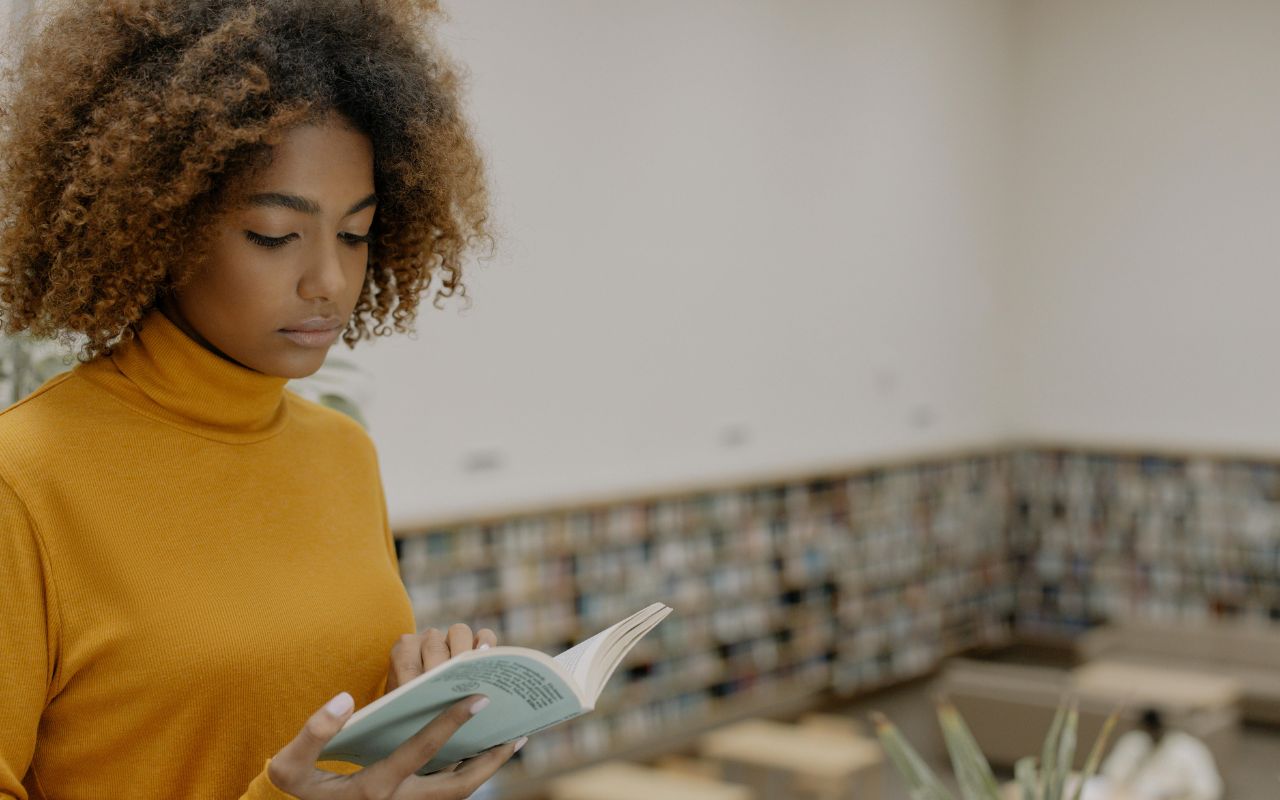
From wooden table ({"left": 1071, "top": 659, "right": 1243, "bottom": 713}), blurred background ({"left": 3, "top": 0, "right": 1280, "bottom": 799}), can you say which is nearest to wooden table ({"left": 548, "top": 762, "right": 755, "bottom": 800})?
blurred background ({"left": 3, "top": 0, "right": 1280, "bottom": 799})

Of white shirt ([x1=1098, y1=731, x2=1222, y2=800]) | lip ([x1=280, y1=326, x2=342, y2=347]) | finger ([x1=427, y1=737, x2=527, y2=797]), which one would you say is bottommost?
white shirt ([x1=1098, y1=731, x2=1222, y2=800])

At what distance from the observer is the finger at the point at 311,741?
1.11 metres

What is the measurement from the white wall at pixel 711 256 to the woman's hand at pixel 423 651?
3.56 m

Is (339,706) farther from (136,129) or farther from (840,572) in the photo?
(840,572)

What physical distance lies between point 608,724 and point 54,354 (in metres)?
4.17

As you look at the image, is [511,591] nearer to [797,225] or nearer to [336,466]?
[797,225]

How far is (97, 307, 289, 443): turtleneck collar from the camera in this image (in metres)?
1.32

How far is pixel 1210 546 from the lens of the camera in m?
7.86

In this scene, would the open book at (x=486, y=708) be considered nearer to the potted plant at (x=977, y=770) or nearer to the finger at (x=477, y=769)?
the finger at (x=477, y=769)

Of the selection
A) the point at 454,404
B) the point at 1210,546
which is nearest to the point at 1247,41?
the point at 1210,546

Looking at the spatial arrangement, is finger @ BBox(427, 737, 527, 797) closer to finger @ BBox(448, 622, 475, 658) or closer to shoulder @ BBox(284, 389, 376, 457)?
finger @ BBox(448, 622, 475, 658)

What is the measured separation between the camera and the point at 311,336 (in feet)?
4.37

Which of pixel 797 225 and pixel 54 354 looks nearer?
pixel 54 354

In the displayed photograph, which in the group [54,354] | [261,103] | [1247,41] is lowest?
[54,354]
